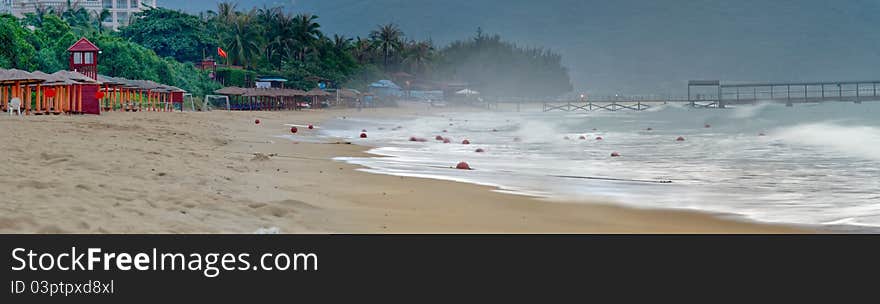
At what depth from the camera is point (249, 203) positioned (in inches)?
287

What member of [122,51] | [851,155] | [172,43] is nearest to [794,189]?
[851,155]

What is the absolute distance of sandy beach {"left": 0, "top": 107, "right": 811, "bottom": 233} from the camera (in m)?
6.09

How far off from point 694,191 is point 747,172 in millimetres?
3474

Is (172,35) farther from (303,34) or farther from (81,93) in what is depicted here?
(81,93)

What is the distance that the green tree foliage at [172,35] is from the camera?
76.2 meters

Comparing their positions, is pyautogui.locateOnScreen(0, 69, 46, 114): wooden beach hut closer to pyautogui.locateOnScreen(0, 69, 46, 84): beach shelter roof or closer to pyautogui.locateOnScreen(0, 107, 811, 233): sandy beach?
pyautogui.locateOnScreen(0, 69, 46, 84): beach shelter roof

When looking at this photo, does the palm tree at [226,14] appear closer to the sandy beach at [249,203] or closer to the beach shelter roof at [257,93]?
the beach shelter roof at [257,93]

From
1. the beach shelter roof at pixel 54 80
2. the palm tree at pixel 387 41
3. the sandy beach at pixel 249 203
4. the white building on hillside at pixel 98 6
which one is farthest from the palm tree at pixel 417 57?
the sandy beach at pixel 249 203

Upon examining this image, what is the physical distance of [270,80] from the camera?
7175cm
